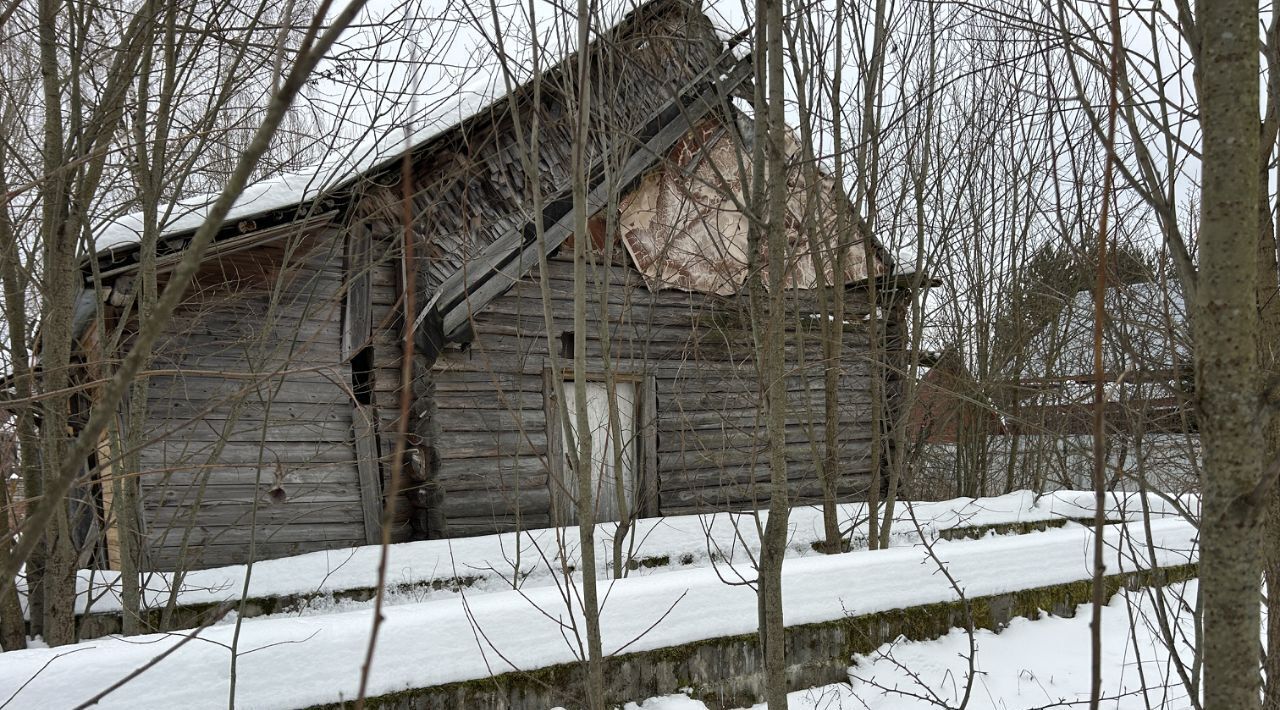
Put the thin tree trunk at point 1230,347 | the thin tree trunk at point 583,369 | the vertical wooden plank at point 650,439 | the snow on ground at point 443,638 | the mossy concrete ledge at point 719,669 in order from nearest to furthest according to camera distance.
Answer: the thin tree trunk at point 1230,347
the thin tree trunk at point 583,369
the snow on ground at point 443,638
the mossy concrete ledge at point 719,669
the vertical wooden plank at point 650,439

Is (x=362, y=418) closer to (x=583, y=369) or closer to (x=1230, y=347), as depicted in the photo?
(x=583, y=369)

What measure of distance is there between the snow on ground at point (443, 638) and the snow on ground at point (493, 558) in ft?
1.81

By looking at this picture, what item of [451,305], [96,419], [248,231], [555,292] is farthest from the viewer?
[555,292]

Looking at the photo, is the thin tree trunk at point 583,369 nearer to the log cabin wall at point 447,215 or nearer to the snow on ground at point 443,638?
the snow on ground at point 443,638

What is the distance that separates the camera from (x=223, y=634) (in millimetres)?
4020

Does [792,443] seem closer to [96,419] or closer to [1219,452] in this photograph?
[1219,452]

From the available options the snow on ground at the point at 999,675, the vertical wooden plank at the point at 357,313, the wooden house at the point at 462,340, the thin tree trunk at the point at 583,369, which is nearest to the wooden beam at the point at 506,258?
the wooden house at the point at 462,340

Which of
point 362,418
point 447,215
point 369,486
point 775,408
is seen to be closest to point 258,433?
point 362,418

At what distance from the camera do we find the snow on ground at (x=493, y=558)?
5902 millimetres

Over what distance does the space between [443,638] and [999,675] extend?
11.0 ft

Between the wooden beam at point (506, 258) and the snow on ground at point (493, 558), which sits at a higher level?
the wooden beam at point (506, 258)

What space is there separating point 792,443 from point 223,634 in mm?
7140

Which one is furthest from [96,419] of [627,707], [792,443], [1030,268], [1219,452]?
[1030,268]

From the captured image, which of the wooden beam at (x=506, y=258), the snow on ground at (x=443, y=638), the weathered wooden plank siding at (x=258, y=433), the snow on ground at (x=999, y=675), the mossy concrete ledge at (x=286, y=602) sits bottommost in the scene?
the snow on ground at (x=999, y=675)
